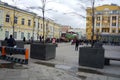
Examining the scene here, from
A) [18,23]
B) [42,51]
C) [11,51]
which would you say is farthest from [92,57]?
[18,23]

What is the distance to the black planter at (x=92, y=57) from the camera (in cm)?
1195

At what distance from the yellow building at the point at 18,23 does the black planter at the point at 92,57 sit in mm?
25617

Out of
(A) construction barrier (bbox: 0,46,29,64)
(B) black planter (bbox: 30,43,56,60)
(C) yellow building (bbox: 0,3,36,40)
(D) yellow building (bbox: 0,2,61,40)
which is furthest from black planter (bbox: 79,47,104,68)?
(C) yellow building (bbox: 0,3,36,40)

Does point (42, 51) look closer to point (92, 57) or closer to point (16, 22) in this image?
point (92, 57)

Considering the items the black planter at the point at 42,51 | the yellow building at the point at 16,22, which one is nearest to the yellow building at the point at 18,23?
the yellow building at the point at 16,22

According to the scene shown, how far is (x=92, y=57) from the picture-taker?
478 inches

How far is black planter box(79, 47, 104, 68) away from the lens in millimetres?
11953

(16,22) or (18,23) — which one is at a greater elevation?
(16,22)

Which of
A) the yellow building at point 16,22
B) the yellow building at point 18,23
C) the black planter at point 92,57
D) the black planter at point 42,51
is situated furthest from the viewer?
the yellow building at point 16,22

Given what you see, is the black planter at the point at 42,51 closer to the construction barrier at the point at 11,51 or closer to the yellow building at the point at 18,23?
the construction barrier at the point at 11,51

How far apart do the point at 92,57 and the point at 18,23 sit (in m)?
37.8

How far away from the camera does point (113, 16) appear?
103 metres

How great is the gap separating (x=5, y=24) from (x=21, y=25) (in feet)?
19.7

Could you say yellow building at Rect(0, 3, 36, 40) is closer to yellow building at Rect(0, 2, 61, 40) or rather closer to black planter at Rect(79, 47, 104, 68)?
yellow building at Rect(0, 2, 61, 40)
